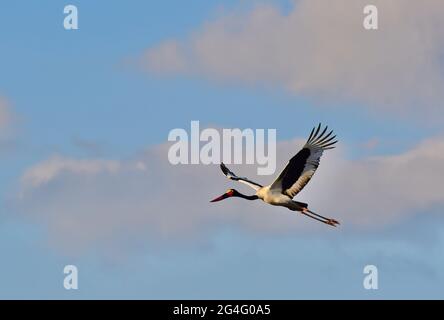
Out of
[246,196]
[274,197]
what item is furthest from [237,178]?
[274,197]

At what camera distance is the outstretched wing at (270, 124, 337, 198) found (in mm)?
71062

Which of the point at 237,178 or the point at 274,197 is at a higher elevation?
the point at 237,178

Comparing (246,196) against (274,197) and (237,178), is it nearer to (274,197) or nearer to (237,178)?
(237,178)

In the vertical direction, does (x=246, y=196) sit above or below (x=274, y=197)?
above

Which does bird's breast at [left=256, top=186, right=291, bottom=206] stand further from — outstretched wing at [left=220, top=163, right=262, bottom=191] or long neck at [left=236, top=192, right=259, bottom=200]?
long neck at [left=236, top=192, right=259, bottom=200]

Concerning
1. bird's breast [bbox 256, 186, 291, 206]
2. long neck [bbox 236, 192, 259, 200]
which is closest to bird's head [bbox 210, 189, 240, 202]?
long neck [bbox 236, 192, 259, 200]

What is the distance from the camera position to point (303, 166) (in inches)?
2817

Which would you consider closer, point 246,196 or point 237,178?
point 237,178
